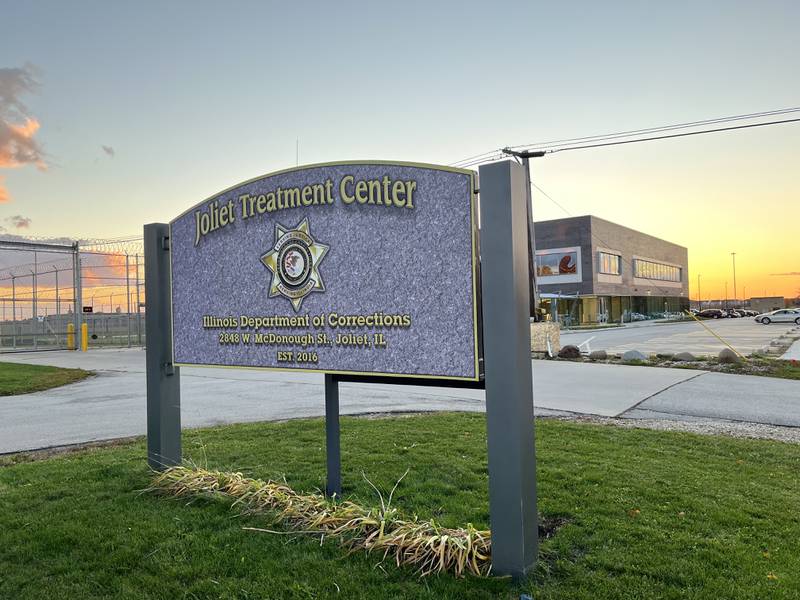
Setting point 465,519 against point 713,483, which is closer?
point 465,519

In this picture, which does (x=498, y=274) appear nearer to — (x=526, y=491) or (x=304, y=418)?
(x=526, y=491)

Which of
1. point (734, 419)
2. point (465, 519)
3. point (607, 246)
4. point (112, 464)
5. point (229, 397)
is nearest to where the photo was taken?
point (465, 519)

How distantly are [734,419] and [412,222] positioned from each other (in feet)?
23.9

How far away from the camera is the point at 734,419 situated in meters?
8.82

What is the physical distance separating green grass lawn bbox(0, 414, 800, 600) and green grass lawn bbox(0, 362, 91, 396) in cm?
842

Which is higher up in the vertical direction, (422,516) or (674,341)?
(422,516)

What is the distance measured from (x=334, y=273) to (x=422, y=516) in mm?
1848

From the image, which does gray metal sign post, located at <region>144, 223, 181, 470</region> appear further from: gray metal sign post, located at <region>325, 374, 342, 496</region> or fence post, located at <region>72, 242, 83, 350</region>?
fence post, located at <region>72, 242, 83, 350</region>

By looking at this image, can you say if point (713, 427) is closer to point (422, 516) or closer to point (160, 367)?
point (422, 516)

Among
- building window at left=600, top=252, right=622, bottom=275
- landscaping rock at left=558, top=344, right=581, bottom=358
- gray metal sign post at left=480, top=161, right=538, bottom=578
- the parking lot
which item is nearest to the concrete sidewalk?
the parking lot

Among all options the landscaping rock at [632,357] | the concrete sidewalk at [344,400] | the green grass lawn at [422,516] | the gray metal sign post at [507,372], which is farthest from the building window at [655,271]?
the gray metal sign post at [507,372]

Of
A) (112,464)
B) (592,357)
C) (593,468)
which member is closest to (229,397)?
(112,464)

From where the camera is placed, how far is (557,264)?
57812 millimetres

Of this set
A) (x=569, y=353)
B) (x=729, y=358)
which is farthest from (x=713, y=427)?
(x=569, y=353)
